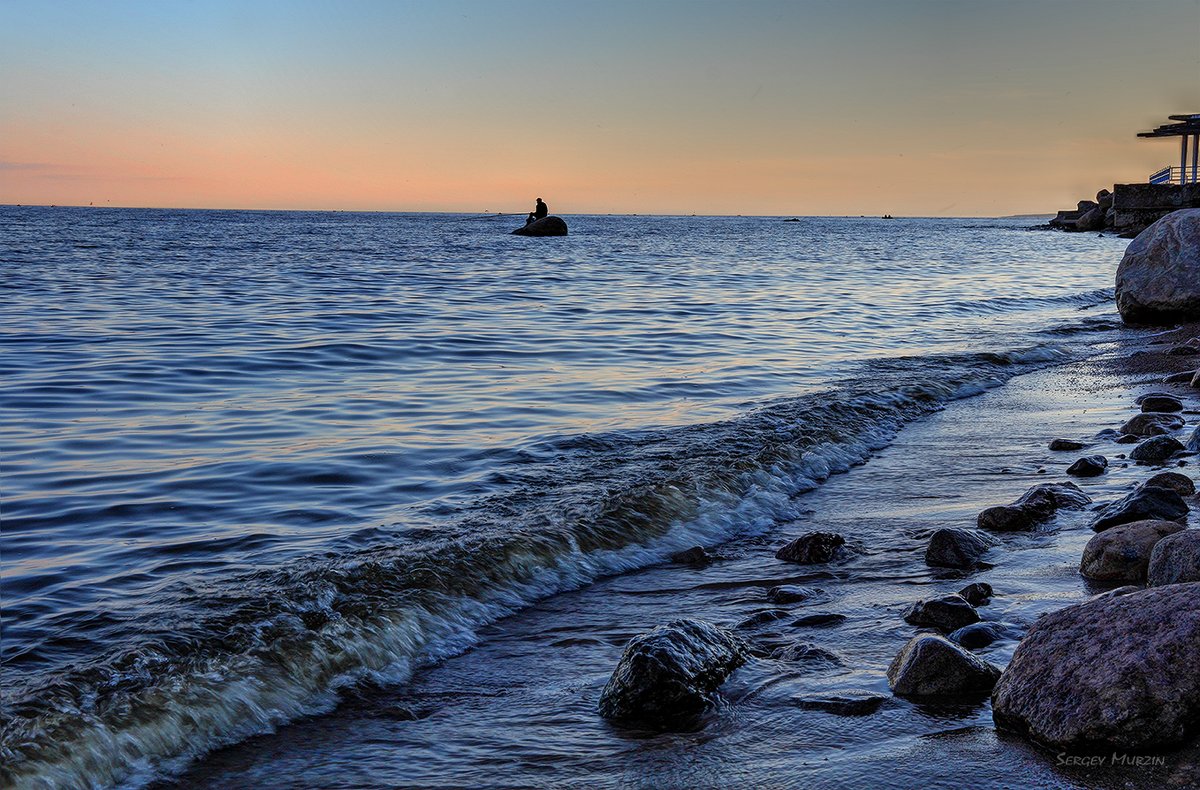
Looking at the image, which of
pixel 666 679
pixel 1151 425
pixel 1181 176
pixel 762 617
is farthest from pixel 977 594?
pixel 1181 176

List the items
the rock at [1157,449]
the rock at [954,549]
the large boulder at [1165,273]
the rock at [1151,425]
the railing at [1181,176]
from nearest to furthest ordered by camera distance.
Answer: the rock at [954,549], the rock at [1157,449], the rock at [1151,425], the large boulder at [1165,273], the railing at [1181,176]

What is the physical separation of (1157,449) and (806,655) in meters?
4.14

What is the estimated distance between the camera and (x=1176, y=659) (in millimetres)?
2941

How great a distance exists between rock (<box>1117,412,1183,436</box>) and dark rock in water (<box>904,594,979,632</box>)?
4260mm

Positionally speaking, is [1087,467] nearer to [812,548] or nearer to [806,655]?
[812,548]

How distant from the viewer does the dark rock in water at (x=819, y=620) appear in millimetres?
4332

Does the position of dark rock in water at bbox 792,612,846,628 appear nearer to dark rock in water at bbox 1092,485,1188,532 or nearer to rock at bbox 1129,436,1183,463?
dark rock in water at bbox 1092,485,1188,532

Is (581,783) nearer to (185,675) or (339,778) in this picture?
(339,778)

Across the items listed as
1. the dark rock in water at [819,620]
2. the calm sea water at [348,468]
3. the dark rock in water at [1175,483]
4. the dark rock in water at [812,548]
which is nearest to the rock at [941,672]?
the dark rock in water at [819,620]

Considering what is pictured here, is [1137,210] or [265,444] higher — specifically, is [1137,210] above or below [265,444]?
above

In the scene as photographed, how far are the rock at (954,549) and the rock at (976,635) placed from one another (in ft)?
3.25

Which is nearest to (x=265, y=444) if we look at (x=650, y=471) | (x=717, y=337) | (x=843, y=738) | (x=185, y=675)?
(x=650, y=471)

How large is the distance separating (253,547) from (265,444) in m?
2.37

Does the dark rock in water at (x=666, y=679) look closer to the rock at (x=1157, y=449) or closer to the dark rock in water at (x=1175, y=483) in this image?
the dark rock in water at (x=1175, y=483)
